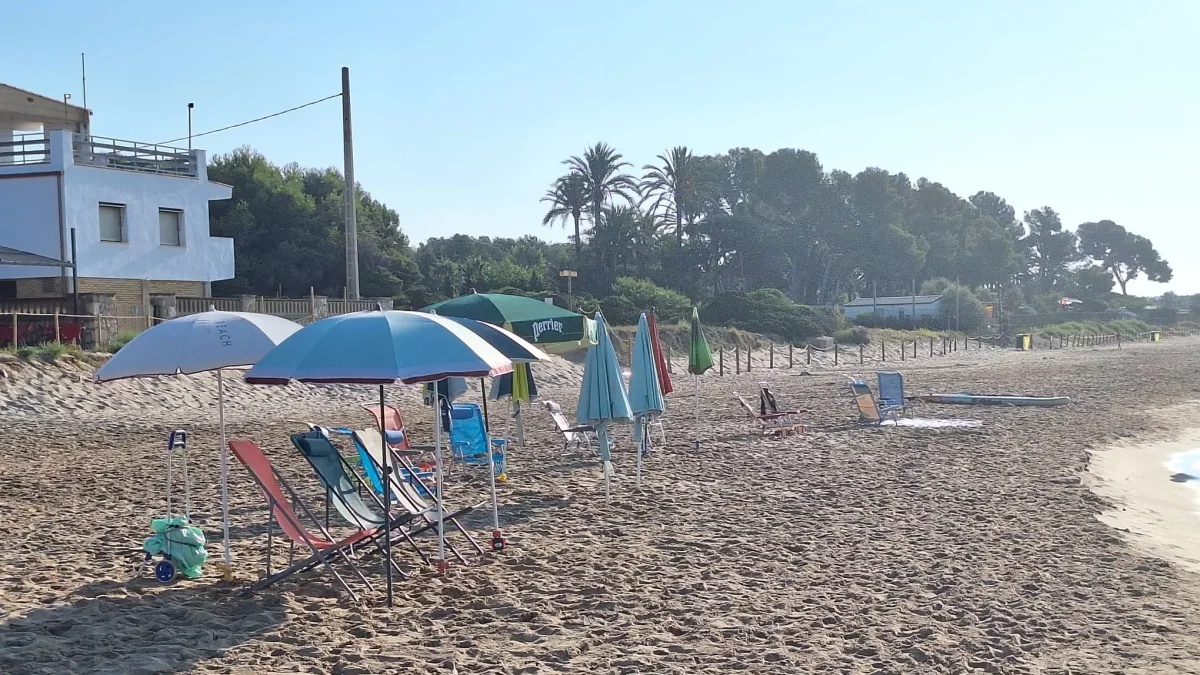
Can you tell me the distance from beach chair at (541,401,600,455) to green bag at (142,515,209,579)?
6.23m

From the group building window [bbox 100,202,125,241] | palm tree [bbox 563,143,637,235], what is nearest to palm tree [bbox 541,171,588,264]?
palm tree [bbox 563,143,637,235]

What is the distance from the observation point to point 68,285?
26.2 m

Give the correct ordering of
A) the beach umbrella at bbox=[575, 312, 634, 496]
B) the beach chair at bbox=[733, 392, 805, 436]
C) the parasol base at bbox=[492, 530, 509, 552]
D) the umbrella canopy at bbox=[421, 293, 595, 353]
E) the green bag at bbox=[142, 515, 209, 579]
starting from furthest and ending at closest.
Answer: the beach chair at bbox=[733, 392, 805, 436] < the umbrella canopy at bbox=[421, 293, 595, 353] < the beach umbrella at bbox=[575, 312, 634, 496] < the parasol base at bbox=[492, 530, 509, 552] < the green bag at bbox=[142, 515, 209, 579]

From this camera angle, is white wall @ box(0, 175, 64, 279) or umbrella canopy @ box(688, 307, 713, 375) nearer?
umbrella canopy @ box(688, 307, 713, 375)

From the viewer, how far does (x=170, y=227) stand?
1131 inches

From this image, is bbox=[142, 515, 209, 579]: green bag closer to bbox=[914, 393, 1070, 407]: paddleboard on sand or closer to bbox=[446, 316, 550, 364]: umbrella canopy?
bbox=[446, 316, 550, 364]: umbrella canopy

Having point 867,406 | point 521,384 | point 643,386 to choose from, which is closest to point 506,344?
point 643,386

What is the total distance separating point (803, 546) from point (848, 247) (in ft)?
262

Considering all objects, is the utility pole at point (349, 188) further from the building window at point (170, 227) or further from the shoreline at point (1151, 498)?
the shoreline at point (1151, 498)

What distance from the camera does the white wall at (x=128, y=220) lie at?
26.0 m

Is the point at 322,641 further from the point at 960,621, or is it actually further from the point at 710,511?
the point at 710,511

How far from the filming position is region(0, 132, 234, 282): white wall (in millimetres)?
26000

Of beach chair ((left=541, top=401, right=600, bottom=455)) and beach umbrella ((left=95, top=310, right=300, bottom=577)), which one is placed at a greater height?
beach umbrella ((left=95, top=310, right=300, bottom=577))

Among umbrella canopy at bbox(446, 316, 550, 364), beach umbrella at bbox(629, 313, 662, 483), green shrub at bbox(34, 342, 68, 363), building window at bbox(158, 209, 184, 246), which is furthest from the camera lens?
building window at bbox(158, 209, 184, 246)
